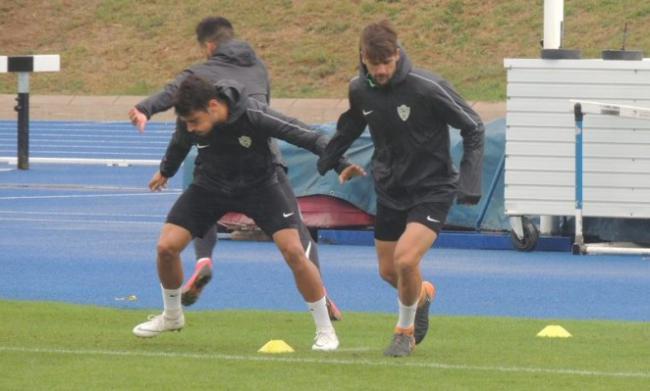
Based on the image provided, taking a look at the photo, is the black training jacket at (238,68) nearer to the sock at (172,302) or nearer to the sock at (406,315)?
the sock at (172,302)

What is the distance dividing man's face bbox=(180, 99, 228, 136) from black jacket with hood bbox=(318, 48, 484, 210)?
23.2 inches

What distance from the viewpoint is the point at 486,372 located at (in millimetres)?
8789

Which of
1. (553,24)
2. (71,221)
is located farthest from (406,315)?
(71,221)

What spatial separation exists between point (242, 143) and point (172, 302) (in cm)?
98

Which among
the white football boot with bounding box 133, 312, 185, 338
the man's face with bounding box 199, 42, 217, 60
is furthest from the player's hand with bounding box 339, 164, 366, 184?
the man's face with bounding box 199, 42, 217, 60

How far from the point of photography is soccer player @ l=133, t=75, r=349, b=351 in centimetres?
943

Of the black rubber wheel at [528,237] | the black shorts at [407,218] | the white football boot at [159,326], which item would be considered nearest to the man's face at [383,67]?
the black shorts at [407,218]

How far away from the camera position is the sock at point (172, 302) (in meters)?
9.78

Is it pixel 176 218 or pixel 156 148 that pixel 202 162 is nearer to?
pixel 176 218

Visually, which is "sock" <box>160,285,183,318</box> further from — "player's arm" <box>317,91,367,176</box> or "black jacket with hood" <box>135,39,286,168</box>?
"black jacket with hood" <box>135,39,286,168</box>

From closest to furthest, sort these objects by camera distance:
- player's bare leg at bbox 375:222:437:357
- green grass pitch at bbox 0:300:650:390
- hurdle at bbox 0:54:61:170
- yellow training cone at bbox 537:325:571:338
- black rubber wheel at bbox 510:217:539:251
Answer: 1. green grass pitch at bbox 0:300:650:390
2. player's bare leg at bbox 375:222:437:357
3. yellow training cone at bbox 537:325:571:338
4. black rubber wheel at bbox 510:217:539:251
5. hurdle at bbox 0:54:61:170

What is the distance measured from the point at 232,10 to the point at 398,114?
1653 inches

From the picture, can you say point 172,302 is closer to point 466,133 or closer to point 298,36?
point 466,133

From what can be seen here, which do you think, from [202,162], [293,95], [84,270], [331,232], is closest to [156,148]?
[293,95]
